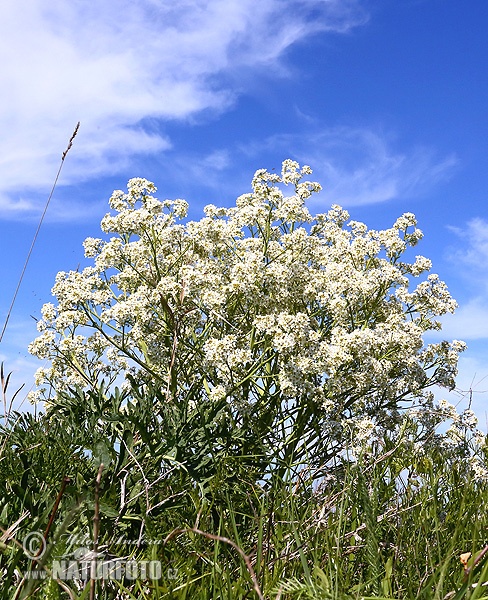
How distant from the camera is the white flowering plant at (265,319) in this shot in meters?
6.00

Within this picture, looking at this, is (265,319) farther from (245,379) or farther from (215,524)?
(215,524)

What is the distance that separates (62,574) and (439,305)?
225 inches

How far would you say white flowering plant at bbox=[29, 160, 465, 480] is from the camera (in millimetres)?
6004

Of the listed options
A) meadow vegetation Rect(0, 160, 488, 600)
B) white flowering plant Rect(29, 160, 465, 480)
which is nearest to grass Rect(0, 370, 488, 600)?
meadow vegetation Rect(0, 160, 488, 600)

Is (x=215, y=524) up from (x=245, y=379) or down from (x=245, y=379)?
down

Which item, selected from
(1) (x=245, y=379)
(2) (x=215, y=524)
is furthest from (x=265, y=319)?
(2) (x=215, y=524)

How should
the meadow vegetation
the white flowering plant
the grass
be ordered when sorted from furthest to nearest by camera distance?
the white flowering plant
the meadow vegetation
the grass

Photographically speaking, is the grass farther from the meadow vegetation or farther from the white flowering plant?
the white flowering plant

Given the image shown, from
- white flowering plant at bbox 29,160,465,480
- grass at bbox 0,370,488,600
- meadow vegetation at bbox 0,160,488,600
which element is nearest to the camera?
grass at bbox 0,370,488,600

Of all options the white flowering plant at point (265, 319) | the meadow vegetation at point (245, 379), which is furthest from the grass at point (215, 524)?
the white flowering plant at point (265, 319)

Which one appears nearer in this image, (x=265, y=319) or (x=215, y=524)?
(x=215, y=524)

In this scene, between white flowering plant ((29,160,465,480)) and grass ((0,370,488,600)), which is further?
white flowering plant ((29,160,465,480))

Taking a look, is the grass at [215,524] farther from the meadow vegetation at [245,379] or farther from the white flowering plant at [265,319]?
the white flowering plant at [265,319]

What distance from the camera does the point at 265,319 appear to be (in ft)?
19.3
